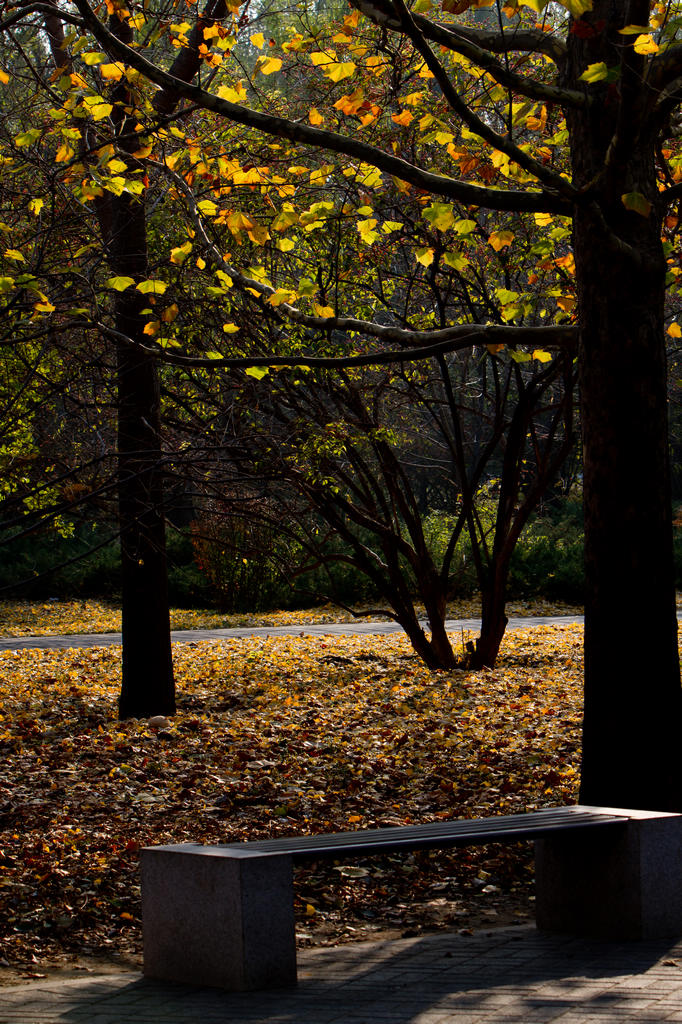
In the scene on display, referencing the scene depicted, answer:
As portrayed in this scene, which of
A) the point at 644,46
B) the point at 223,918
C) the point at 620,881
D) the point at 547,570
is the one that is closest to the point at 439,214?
the point at 644,46

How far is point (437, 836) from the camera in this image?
4.20 meters

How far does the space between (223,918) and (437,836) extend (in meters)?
0.84

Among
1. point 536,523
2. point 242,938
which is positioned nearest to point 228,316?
point 242,938

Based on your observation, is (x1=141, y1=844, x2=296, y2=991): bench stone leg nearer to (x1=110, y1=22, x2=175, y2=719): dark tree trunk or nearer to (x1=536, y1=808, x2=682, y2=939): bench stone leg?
(x1=536, y1=808, x2=682, y2=939): bench stone leg

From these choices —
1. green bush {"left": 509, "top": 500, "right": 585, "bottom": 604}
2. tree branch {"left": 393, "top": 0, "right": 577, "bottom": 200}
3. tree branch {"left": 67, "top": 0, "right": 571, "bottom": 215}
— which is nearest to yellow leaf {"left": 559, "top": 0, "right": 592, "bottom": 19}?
tree branch {"left": 393, "top": 0, "right": 577, "bottom": 200}

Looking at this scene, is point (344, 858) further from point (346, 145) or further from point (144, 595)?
point (144, 595)

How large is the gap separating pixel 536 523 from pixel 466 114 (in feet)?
70.5

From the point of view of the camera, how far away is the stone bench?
3877 millimetres

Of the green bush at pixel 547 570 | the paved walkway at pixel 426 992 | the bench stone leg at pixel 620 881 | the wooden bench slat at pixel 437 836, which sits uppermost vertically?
the green bush at pixel 547 570

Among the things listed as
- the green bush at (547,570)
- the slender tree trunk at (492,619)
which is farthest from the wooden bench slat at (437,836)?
the green bush at (547,570)

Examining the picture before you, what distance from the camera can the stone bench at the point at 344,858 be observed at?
3.88 meters

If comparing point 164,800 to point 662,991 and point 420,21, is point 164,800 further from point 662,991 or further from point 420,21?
point 420,21

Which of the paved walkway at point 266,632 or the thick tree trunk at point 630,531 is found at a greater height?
the thick tree trunk at point 630,531

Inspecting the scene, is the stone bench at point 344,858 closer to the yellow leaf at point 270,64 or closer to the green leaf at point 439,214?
the green leaf at point 439,214
